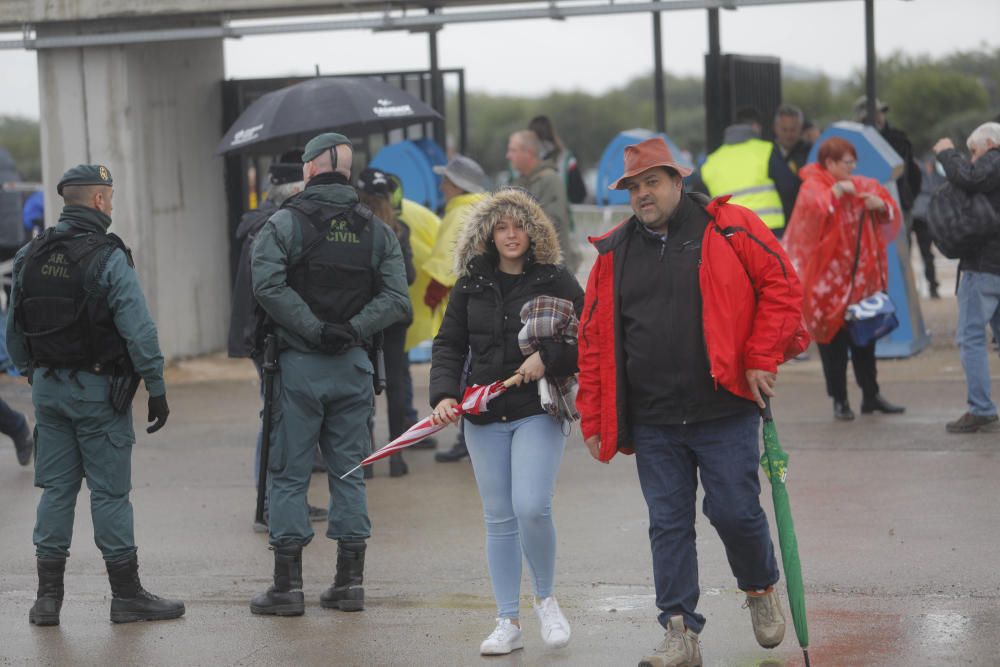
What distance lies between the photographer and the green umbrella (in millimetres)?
5059

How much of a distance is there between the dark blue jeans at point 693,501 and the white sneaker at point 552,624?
1.39 feet

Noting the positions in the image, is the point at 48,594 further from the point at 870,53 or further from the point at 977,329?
the point at 870,53

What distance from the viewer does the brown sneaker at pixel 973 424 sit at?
30.3 feet

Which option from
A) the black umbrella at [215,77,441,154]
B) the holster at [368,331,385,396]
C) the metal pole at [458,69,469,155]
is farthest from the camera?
the metal pole at [458,69,469,155]

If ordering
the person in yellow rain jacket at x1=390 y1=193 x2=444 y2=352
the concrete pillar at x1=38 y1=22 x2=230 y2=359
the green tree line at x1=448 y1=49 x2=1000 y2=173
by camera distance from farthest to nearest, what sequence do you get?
the green tree line at x1=448 y1=49 x2=1000 y2=173 → the concrete pillar at x1=38 y1=22 x2=230 y2=359 → the person in yellow rain jacket at x1=390 y1=193 x2=444 y2=352

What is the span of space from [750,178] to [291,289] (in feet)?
21.0

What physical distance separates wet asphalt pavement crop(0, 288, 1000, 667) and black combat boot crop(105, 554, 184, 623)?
0.26 ft

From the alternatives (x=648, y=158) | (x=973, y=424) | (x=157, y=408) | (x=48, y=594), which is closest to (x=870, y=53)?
(x=973, y=424)

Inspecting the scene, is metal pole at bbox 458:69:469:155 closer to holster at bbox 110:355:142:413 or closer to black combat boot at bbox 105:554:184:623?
holster at bbox 110:355:142:413

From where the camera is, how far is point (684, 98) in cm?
10169

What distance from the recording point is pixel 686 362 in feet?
16.7

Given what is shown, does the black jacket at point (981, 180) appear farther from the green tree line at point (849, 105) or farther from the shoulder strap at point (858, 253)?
the green tree line at point (849, 105)

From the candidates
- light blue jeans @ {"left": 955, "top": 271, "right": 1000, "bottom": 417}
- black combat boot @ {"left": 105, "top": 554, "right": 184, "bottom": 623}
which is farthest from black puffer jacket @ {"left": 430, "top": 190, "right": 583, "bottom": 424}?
light blue jeans @ {"left": 955, "top": 271, "right": 1000, "bottom": 417}

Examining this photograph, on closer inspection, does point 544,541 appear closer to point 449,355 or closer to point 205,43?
point 449,355
